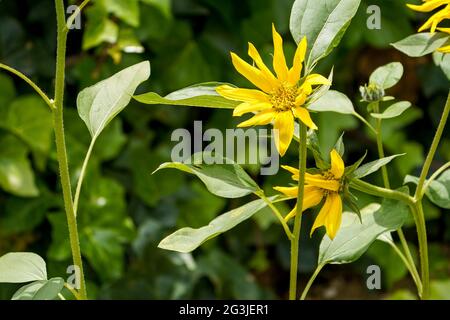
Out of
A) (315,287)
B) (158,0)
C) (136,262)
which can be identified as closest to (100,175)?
(136,262)

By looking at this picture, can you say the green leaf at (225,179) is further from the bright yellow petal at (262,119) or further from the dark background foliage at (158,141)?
the dark background foliage at (158,141)

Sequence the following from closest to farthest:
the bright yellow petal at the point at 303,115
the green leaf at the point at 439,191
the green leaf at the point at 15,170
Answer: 1. the bright yellow petal at the point at 303,115
2. the green leaf at the point at 439,191
3. the green leaf at the point at 15,170

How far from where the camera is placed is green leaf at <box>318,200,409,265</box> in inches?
24.1

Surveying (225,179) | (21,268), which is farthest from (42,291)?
(225,179)

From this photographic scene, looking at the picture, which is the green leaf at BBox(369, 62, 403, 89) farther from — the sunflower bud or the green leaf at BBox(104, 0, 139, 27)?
the green leaf at BBox(104, 0, 139, 27)

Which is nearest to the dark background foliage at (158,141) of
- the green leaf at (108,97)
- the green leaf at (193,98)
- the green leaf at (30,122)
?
the green leaf at (30,122)

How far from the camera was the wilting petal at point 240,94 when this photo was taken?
563 millimetres

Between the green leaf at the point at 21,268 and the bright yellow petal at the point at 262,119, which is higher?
the bright yellow petal at the point at 262,119

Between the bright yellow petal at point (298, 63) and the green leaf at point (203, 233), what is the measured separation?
3.8 inches

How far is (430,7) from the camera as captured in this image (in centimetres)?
58

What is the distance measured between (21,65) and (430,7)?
0.93m

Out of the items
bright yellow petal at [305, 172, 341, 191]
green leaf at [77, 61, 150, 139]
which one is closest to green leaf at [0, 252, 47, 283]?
green leaf at [77, 61, 150, 139]

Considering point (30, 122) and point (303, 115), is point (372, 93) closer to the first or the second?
point (303, 115)

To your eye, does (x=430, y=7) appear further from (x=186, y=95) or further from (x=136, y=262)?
(x=136, y=262)
